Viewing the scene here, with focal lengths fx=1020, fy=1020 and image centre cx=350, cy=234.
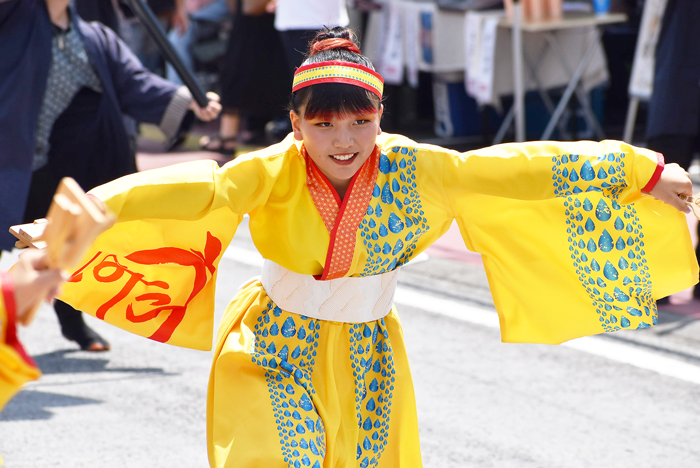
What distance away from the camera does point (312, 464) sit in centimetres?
243

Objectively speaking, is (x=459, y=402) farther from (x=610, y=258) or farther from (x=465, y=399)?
(x=610, y=258)

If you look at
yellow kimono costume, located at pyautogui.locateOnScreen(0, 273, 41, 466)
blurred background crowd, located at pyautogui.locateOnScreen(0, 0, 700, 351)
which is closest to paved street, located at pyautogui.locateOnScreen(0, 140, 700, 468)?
blurred background crowd, located at pyautogui.locateOnScreen(0, 0, 700, 351)

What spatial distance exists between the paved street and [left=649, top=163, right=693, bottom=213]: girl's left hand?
119 centimetres

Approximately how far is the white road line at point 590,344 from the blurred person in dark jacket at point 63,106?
162 centimetres

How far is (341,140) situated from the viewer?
2484 mm

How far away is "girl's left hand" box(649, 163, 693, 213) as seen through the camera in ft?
8.68

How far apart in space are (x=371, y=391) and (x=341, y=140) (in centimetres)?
68

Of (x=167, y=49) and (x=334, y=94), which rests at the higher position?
(x=334, y=94)

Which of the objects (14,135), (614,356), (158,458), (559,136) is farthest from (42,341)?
(559,136)

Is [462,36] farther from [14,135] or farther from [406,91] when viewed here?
[14,135]

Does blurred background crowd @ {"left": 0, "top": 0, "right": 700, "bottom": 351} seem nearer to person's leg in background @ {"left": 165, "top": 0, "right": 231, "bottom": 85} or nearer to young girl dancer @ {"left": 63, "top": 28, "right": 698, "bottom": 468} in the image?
person's leg in background @ {"left": 165, "top": 0, "right": 231, "bottom": 85}

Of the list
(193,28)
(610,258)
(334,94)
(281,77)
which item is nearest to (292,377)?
(334,94)

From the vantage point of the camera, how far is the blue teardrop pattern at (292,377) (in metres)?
2.46

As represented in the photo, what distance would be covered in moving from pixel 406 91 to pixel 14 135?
6408 mm
